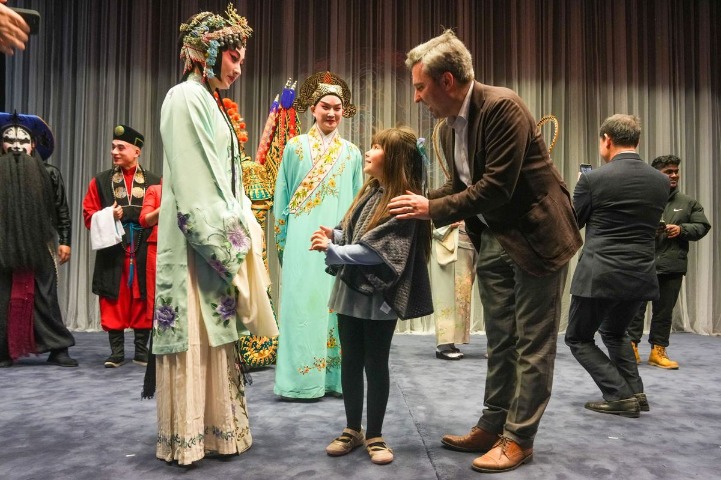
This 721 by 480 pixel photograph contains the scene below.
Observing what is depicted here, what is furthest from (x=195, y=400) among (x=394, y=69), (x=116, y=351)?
(x=394, y=69)

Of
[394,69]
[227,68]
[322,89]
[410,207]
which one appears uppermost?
[394,69]

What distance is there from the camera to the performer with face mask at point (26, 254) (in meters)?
3.90

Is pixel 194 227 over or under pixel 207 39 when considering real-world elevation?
under

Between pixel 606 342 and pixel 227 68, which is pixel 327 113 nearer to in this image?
pixel 227 68

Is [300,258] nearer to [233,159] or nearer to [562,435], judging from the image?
[233,159]

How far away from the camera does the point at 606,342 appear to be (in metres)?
2.97

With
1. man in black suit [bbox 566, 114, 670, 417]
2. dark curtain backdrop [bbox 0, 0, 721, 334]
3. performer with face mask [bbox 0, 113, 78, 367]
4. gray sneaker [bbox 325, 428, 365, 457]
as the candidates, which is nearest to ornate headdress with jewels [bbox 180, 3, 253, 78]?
gray sneaker [bbox 325, 428, 365, 457]

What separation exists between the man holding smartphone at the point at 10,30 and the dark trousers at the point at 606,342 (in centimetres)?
238

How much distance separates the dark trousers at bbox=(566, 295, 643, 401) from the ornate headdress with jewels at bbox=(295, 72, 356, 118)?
1.54 meters

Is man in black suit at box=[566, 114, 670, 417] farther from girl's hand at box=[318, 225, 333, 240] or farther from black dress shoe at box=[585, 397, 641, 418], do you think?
girl's hand at box=[318, 225, 333, 240]

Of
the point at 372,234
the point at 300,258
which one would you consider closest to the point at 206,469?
the point at 372,234

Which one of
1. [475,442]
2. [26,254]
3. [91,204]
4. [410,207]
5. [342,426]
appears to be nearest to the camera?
[410,207]

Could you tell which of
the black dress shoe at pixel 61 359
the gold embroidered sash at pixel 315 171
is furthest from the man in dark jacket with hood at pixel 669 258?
the black dress shoe at pixel 61 359

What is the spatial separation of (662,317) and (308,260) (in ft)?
8.09
